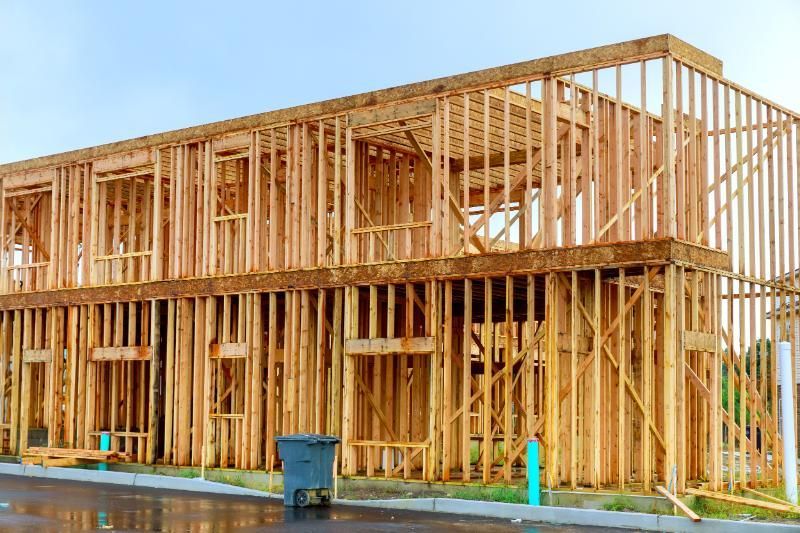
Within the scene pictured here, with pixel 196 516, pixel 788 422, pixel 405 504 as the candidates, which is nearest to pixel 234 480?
pixel 405 504

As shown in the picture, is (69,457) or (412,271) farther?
(69,457)

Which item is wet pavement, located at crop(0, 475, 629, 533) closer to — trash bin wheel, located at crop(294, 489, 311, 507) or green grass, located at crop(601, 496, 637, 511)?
trash bin wheel, located at crop(294, 489, 311, 507)

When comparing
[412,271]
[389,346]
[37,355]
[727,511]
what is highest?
[412,271]

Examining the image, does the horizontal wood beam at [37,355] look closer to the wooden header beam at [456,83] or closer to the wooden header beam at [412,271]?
the wooden header beam at [412,271]

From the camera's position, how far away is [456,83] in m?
21.6

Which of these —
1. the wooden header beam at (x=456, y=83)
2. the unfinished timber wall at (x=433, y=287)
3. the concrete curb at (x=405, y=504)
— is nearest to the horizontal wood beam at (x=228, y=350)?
the unfinished timber wall at (x=433, y=287)

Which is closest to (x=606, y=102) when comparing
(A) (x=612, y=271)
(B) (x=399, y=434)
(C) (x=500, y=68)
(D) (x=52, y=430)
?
(C) (x=500, y=68)

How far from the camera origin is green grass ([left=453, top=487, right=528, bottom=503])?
762 inches

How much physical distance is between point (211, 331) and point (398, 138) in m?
5.74

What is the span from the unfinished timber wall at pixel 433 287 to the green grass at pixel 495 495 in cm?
56

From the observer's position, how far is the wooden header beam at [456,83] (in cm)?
1942

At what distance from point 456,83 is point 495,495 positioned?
736 centimetres

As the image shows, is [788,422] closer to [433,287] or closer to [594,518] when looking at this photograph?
[594,518]

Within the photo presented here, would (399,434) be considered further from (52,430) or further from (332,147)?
(52,430)
